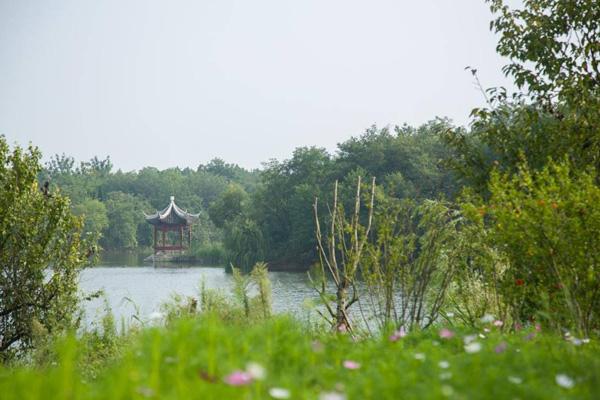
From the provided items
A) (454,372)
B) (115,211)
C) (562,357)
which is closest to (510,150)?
(562,357)

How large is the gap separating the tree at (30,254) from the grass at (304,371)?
601cm

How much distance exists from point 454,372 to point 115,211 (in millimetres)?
52870

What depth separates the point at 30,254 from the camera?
848 cm

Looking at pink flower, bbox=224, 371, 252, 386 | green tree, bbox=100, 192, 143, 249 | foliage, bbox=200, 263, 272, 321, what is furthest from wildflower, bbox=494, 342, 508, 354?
green tree, bbox=100, 192, 143, 249

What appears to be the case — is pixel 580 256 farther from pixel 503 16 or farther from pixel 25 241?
pixel 25 241

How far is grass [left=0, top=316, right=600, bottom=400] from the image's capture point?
2287 millimetres

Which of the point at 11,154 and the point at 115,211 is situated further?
the point at 115,211

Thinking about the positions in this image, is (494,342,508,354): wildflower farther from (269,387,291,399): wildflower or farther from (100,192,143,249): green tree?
(100,192,143,249): green tree

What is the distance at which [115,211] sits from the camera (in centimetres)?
5338

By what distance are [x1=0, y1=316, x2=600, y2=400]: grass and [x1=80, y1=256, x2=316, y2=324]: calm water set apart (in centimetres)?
1078

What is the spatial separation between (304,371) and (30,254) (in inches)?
258

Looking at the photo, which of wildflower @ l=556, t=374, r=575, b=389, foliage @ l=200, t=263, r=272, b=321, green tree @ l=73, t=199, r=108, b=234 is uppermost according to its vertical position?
green tree @ l=73, t=199, r=108, b=234

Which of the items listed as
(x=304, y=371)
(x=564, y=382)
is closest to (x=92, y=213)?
(x=304, y=371)

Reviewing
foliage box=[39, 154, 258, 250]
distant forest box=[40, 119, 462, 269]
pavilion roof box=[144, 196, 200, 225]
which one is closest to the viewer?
distant forest box=[40, 119, 462, 269]
